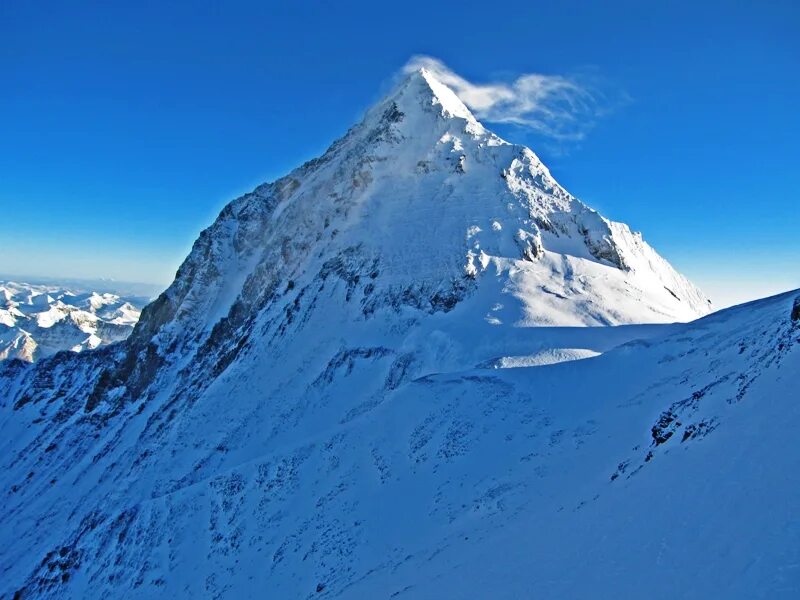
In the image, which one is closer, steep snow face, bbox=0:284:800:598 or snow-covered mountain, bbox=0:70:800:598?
steep snow face, bbox=0:284:800:598

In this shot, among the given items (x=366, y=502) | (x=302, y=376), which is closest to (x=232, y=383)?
(x=302, y=376)

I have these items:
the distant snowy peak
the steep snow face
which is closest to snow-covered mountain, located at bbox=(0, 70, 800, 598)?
the steep snow face

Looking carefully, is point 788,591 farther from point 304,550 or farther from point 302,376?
point 302,376

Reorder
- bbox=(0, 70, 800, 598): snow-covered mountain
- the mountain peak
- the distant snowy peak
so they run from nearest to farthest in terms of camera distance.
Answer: bbox=(0, 70, 800, 598): snow-covered mountain, the distant snowy peak, the mountain peak

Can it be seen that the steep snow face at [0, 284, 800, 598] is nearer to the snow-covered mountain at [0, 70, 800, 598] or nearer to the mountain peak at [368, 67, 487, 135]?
the snow-covered mountain at [0, 70, 800, 598]

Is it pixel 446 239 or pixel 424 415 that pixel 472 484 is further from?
pixel 446 239

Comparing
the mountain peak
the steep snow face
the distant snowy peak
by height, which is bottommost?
the steep snow face

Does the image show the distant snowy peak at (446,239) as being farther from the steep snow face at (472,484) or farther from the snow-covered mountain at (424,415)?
the steep snow face at (472,484)

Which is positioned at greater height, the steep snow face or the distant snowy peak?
the distant snowy peak

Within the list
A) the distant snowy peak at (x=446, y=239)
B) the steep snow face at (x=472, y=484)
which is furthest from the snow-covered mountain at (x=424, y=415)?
the distant snowy peak at (x=446, y=239)
